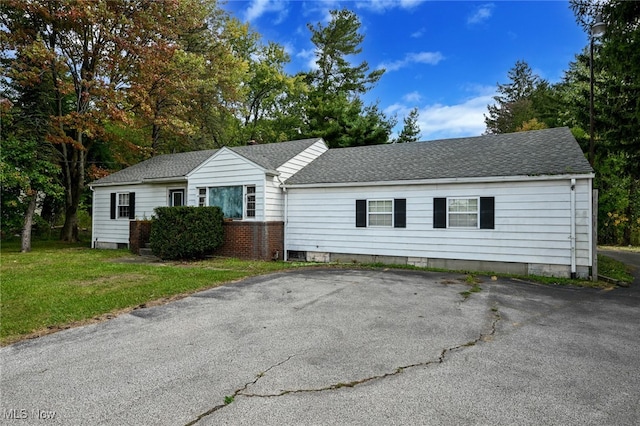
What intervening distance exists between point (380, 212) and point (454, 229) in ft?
7.88

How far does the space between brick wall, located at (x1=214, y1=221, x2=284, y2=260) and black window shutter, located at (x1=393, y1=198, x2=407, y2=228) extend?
428 cm

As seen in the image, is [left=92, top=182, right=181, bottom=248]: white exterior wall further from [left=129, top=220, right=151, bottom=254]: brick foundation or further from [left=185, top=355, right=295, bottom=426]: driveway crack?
[left=185, top=355, right=295, bottom=426]: driveway crack

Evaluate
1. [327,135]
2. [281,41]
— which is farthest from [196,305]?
[281,41]

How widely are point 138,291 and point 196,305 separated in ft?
5.72

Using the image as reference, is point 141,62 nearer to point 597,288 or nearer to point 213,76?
point 213,76

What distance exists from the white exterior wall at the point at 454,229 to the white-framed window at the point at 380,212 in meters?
0.20

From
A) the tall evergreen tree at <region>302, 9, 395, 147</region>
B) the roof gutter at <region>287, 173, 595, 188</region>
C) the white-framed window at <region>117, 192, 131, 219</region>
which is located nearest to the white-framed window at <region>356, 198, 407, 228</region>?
the roof gutter at <region>287, 173, 595, 188</region>

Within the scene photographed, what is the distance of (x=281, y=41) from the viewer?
29953 mm

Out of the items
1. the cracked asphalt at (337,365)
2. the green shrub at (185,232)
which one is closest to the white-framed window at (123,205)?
the green shrub at (185,232)

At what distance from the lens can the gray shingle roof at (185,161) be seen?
1458 centimetres

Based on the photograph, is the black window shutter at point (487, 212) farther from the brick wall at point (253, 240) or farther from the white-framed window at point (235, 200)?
the white-framed window at point (235, 200)

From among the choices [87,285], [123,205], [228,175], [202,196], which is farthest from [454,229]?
[123,205]

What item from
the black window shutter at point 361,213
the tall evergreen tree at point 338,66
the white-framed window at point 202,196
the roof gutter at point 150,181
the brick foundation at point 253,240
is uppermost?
the tall evergreen tree at point 338,66

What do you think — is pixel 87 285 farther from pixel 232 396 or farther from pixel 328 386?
pixel 328 386
